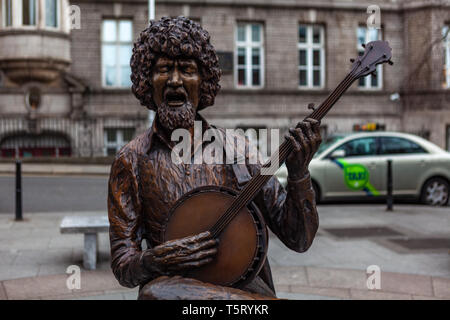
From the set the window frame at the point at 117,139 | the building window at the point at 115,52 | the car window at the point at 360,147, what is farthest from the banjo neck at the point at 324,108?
the building window at the point at 115,52

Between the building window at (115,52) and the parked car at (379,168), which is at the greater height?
the building window at (115,52)

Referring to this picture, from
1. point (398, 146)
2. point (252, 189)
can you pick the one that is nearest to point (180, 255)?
point (252, 189)

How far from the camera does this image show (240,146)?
2.28 metres

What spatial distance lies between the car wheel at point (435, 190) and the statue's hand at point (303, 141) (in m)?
9.85

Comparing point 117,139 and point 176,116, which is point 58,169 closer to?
point 117,139

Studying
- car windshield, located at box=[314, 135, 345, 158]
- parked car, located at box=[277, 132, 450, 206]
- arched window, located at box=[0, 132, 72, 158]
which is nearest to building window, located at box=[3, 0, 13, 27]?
arched window, located at box=[0, 132, 72, 158]

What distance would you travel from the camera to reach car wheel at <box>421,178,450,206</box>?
11.0 metres

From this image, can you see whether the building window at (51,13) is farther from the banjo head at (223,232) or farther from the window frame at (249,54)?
the banjo head at (223,232)

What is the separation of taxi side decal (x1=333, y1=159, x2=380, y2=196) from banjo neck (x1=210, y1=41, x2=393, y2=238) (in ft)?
29.0

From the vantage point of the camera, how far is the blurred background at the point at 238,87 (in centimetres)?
1089

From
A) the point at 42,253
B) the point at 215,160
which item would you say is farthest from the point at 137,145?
the point at 42,253

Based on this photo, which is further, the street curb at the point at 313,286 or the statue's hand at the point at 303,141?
the street curb at the point at 313,286

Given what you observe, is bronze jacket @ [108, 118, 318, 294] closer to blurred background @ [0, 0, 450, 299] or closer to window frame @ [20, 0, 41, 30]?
blurred background @ [0, 0, 450, 299]

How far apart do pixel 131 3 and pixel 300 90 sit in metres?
7.20
